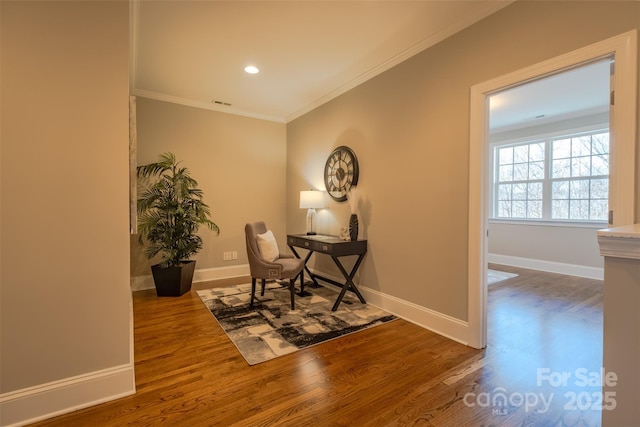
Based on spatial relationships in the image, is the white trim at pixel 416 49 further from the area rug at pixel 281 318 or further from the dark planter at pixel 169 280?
the dark planter at pixel 169 280

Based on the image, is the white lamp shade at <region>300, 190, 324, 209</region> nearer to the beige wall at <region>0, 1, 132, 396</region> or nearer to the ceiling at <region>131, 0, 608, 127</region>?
the ceiling at <region>131, 0, 608, 127</region>

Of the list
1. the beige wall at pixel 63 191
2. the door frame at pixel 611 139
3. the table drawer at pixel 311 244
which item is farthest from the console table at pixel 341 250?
the beige wall at pixel 63 191

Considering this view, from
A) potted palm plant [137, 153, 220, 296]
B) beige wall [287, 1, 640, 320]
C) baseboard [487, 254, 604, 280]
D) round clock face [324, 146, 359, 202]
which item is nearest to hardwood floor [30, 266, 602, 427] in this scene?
beige wall [287, 1, 640, 320]

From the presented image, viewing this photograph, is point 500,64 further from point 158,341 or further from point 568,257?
point 568,257

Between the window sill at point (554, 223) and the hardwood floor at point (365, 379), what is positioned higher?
the window sill at point (554, 223)

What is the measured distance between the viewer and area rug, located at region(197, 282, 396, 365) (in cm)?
230

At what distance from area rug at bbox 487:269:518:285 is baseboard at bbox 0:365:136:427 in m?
4.51

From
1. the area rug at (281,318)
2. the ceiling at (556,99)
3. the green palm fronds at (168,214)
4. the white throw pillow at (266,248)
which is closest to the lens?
the area rug at (281,318)

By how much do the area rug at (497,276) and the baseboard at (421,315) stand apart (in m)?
2.15

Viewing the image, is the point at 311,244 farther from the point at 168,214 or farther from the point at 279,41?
the point at 279,41

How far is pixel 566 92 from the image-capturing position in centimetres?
389

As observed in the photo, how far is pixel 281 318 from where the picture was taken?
111 inches

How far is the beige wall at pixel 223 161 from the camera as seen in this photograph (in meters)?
3.95

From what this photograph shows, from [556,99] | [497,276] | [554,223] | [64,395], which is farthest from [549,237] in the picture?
[64,395]
